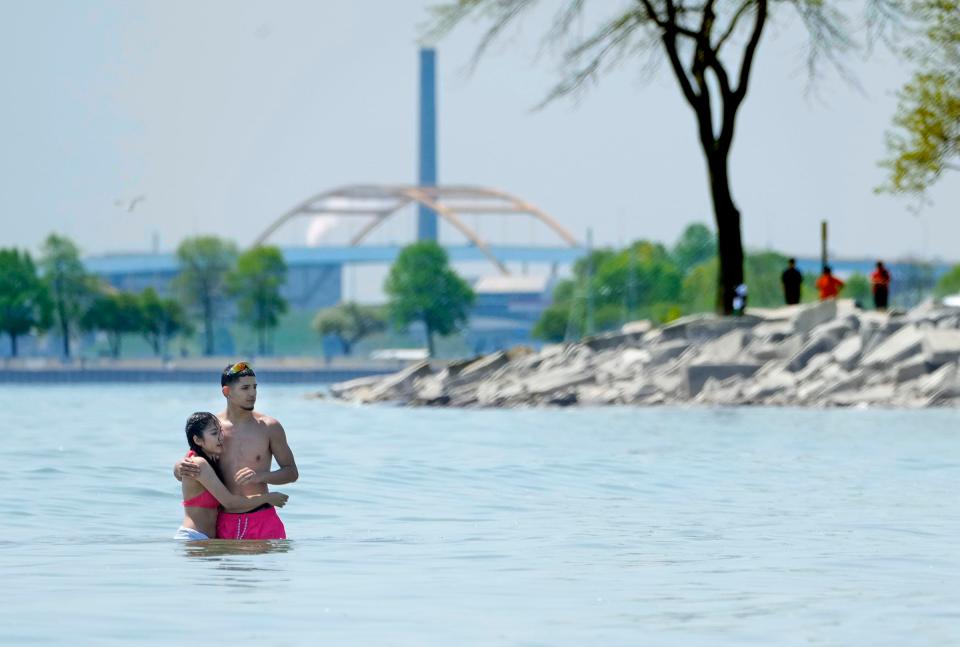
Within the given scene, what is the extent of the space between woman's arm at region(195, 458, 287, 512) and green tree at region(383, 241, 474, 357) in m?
118

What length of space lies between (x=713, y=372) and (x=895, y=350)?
3963 millimetres

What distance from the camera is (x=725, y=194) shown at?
47000 millimetres

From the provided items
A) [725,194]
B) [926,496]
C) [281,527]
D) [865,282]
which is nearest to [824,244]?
[725,194]

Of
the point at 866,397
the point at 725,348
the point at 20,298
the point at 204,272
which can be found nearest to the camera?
the point at 866,397

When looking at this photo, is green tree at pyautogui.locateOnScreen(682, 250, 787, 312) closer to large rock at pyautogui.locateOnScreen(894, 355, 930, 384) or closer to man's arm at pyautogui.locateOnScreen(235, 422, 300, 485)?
large rock at pyautogui.locateOnScreen(894, 355, 930, 384)

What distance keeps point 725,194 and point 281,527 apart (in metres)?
34.2

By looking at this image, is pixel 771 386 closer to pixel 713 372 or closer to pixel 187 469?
pixel 713 372

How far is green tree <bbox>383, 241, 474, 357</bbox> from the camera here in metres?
134

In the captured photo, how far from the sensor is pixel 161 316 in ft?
445

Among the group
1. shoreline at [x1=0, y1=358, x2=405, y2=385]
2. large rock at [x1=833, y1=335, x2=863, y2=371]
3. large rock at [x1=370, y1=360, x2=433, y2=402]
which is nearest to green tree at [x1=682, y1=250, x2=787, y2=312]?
shoreline at [x1=0, y1=358, x2=405, y2=385]

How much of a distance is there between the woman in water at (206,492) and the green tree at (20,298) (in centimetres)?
11144

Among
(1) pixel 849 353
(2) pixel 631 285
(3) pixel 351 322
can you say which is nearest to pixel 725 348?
(1) pixel 849 353

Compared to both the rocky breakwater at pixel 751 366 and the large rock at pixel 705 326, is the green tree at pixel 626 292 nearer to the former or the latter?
the rocky breakwater at pixel 751 366

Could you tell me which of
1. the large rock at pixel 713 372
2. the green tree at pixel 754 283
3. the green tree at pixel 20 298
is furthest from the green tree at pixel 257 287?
the large rock at pixel 713 372
